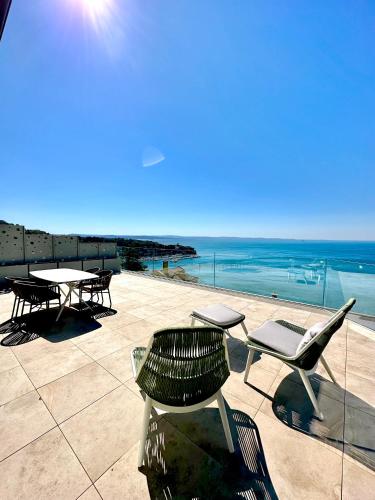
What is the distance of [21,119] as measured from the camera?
5578 millimetres

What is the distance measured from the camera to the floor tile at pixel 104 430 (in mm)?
1226

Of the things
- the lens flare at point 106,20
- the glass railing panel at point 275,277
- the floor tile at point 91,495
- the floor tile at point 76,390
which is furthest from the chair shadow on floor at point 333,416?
the lens flare at point 106,20

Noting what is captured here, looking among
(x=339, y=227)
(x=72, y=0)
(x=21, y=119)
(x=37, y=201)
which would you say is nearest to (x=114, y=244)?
(x=21, y=119)

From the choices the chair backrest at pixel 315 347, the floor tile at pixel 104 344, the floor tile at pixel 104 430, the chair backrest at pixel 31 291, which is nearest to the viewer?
the floor tile at pixel 104 430

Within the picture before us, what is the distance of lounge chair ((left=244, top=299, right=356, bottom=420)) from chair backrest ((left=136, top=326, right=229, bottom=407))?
80 centimetres

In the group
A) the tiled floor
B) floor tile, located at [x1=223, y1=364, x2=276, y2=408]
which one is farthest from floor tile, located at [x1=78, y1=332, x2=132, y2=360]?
floor tile, located at [x1=223, y1=364, x2=276, y2=408]

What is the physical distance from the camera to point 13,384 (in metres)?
1.87

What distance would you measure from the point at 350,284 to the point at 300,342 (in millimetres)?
3546

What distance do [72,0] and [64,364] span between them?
512 centimetres

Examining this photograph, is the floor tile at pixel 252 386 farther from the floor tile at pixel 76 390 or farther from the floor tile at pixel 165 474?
the floor tile at pixel 76 390

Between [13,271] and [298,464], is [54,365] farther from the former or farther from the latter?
[13,271]

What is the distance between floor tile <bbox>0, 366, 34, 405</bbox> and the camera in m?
1.74

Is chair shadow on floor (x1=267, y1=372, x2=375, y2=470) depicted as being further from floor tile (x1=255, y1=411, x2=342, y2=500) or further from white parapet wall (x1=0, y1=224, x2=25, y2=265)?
white parapet wall (x1=0, y1=224, x2=25, y2=265)

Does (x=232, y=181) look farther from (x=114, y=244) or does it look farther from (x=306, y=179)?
(x=114, y=244)
